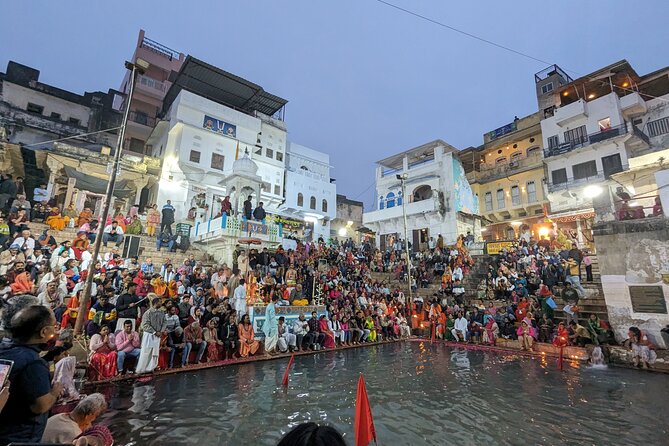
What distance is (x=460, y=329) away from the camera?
45.4 ft

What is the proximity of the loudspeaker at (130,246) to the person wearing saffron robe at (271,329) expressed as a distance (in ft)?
25.0

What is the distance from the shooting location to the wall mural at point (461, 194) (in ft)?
92.4

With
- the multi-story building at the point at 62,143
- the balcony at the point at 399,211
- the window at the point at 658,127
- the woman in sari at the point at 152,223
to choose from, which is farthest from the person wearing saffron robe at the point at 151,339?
the window at the point at 658,127

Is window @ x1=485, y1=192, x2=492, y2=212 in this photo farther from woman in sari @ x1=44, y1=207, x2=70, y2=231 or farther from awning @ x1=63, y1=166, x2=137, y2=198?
woman in sari @ x1=44, y1=207, x2=70, y2=231

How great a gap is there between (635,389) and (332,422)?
6810 mm

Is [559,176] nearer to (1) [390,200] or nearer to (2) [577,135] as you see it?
(2) [577,135]

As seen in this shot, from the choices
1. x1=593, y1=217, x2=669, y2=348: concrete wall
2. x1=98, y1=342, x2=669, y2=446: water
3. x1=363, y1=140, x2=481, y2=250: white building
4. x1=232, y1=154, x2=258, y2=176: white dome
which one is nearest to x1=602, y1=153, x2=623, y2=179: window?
x1=363, y1=140, x2=481, y2=250: white building

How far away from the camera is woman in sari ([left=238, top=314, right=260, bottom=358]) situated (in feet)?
32.1

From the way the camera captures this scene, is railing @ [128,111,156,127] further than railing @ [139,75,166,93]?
No

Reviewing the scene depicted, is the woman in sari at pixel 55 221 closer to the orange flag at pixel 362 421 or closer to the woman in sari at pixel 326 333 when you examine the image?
the woman in sari at pixel 326 333

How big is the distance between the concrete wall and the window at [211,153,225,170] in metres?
24.6

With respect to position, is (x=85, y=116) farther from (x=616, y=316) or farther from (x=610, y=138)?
(x=610, y=138)

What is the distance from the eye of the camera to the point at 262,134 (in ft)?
102

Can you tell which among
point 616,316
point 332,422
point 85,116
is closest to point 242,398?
point 332,422
